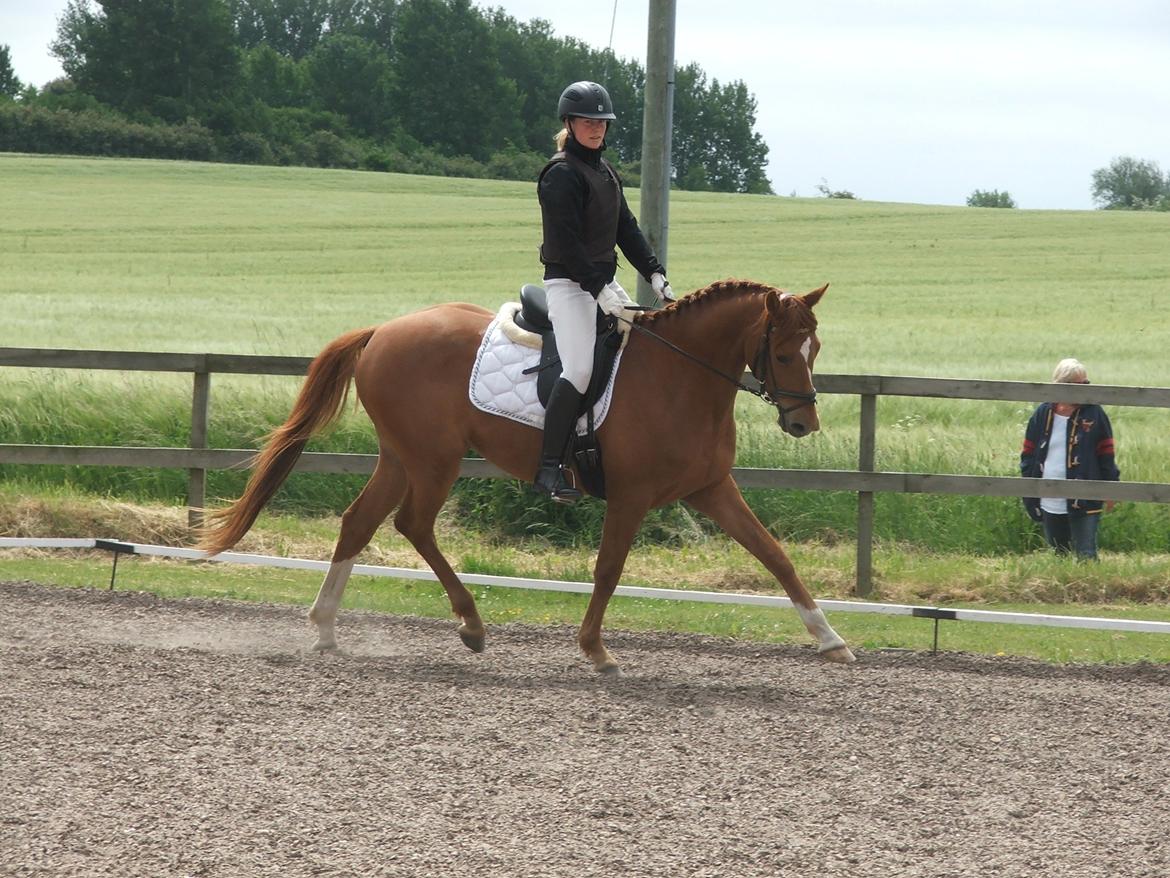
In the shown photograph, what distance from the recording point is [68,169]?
51.3m

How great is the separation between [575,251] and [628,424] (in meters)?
0.83

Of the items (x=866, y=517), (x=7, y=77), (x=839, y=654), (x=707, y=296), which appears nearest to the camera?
(x=707, y=296)

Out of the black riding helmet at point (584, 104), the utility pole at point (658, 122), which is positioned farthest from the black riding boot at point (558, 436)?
the utility pole at point (658, 122)

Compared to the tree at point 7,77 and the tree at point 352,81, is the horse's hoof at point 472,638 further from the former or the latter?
the tree at point 7,77

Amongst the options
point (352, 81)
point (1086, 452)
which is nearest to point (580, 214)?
point (1086, 452)

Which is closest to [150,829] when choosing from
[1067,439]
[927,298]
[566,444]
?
[566,444]

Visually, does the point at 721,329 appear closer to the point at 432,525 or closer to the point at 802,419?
the point at 802,419

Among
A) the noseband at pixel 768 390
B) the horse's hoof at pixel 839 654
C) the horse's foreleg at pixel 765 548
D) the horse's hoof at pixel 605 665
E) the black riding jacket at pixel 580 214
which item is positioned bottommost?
the horse's hoof at pixel 605 665

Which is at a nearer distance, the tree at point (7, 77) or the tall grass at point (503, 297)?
the tall grass at point (503, 297)

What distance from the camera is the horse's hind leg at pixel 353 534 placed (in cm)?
733

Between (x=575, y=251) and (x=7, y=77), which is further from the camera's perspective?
(x=7, y=77)

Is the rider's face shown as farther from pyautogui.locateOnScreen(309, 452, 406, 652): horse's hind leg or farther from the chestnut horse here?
pyautogui.locateOnScreen(309, 452, 406, 652): horse's hind leg

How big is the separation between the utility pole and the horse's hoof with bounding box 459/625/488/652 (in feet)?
11.3

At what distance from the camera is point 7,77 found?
95625mm
